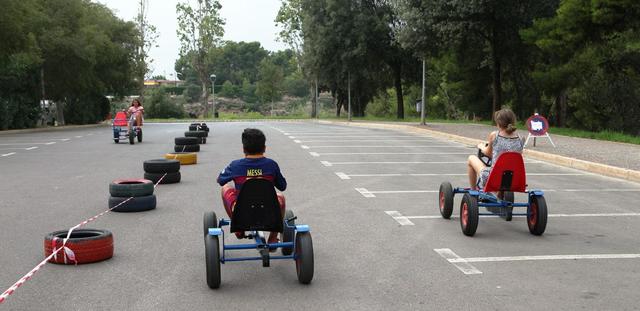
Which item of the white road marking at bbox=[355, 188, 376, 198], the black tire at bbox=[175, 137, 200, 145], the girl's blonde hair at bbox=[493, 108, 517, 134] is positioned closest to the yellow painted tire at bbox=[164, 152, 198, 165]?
the black tire at bbox=[175, 137, 200, 145]

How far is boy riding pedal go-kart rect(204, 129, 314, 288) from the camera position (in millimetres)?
5758

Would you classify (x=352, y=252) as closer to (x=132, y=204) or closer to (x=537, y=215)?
(x=537, y=215)

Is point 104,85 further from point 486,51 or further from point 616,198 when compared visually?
point 616,198

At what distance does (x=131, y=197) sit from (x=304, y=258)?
14.9ft

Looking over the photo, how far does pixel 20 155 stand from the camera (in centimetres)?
1977

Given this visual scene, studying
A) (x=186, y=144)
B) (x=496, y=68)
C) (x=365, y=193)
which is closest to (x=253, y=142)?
(x=365, y=193)

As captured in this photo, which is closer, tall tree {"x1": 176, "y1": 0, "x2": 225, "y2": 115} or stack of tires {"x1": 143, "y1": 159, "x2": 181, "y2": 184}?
stack of tires {"x1": 143, "y1": 159, "x2": 181, "y2": 184}

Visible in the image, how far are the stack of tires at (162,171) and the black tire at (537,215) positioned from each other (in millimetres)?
6796

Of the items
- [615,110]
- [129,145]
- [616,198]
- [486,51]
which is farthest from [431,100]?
[616,198]

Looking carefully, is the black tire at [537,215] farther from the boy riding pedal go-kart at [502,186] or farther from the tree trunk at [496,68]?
the tree trunk at [496,68]

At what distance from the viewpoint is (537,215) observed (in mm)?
7844

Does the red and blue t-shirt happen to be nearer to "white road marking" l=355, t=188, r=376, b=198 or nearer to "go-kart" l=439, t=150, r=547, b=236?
"go-kart" l=439, t=150, r=547, b=236

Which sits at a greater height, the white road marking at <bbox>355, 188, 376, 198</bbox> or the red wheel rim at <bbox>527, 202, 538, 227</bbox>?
the red wheel rim at <bbox>527, 202, 538, 227</bbox>

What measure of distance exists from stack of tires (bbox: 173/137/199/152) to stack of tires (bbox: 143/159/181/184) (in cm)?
655
